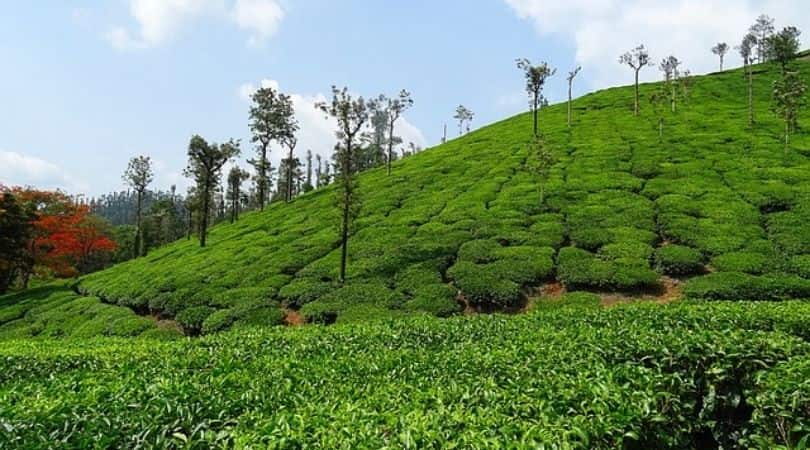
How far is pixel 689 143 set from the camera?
45.8 metres

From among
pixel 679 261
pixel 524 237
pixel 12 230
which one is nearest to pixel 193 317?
pixel 524 237

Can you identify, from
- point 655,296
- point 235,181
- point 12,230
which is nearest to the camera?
point 655,296

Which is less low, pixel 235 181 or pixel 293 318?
pixel 235 181

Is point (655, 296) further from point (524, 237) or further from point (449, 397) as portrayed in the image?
point (449, 397)

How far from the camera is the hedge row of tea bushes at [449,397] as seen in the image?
4.81 meters

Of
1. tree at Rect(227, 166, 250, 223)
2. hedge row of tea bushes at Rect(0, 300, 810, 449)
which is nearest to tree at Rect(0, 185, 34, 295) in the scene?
tree at Rect(227, 166, 250, 223)

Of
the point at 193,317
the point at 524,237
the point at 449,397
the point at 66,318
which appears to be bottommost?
the point at 66,318

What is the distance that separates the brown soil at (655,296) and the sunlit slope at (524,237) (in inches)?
17.2

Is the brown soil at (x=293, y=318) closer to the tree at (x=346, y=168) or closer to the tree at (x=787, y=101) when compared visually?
the tree at (x=346, y=168)

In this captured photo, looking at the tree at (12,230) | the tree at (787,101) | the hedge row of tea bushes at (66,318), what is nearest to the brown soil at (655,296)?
the hedge row of tea bushes at (66,318)

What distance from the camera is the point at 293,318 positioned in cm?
2508

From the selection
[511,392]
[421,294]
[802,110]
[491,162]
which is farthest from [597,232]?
[802,110]

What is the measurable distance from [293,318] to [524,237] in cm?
1295

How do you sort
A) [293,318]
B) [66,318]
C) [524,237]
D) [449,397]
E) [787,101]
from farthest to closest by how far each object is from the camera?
1. [787,101]
2. [66,318]
3. [524,237]
4. [293,318]
5. [449,397]
